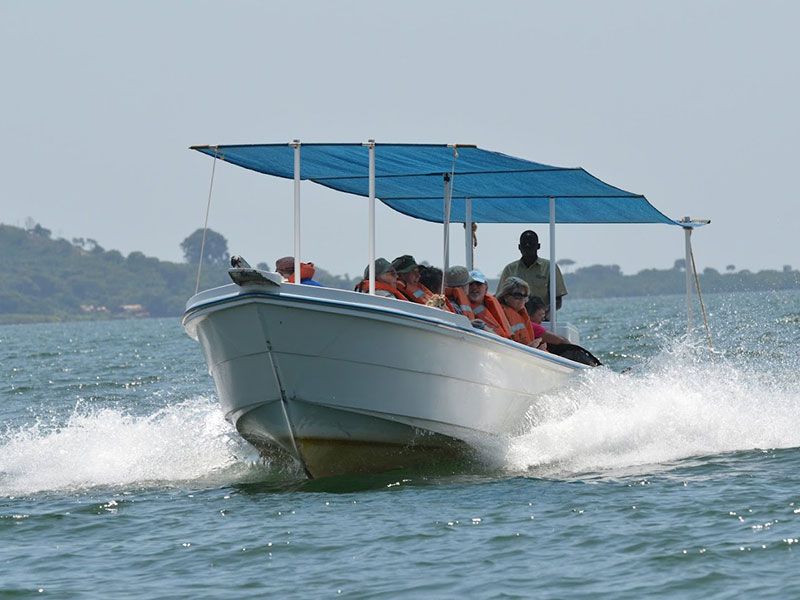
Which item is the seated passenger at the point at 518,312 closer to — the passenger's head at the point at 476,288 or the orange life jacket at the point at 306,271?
the passenger's head at the point at 476,288

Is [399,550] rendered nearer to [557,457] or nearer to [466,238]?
[557,457]

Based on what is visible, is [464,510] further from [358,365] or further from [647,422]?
[647,422]

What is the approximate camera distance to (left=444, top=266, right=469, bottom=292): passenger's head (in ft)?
39.5

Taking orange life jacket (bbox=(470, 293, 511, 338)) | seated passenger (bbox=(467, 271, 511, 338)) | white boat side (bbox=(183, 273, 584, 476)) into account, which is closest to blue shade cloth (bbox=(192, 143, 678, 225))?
seated passenger (bbox=(467, 271, 511, 338))

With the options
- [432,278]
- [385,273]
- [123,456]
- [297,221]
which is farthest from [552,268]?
[123,456]


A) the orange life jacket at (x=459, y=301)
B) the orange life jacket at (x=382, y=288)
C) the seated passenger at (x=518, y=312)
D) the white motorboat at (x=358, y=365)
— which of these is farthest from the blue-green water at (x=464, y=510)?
the orange life jacket at (x=382, y=288)

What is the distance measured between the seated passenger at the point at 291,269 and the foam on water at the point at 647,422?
7.12ft

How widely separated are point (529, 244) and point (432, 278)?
9.07ft

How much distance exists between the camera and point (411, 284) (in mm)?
11797

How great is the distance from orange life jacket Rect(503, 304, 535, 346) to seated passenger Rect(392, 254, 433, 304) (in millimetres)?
1035

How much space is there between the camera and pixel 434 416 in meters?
11.3

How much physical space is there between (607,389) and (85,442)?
Answer: 4936 mm

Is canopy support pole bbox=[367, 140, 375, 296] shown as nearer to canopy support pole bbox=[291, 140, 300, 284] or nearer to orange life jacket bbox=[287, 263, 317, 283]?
canopy support pole bbox=[291, 140, 300, 284]

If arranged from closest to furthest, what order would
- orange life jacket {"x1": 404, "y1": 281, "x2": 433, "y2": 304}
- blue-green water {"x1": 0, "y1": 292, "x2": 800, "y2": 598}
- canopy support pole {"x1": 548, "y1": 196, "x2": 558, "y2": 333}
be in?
blue-green water {"x1": 0, "y1": 292, "x2": 800, "y2": 598}
orange life jacket {"x1": 404, "y1": 281, "x2": 433, "y2": 304}
canopy support pole {"x1": 548, "y1": 196, "x2": 558, "y2": 333}
